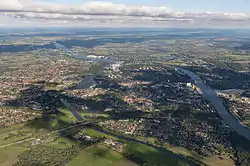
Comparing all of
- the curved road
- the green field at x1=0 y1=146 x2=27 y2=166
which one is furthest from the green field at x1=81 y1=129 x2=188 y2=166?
the curved road

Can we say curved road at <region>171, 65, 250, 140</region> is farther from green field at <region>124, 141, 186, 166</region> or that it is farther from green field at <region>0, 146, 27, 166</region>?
green field at <region>0, 146, 27, 166</region>

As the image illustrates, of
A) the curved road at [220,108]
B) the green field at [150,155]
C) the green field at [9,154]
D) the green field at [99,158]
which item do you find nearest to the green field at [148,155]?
the green field at [150,155]

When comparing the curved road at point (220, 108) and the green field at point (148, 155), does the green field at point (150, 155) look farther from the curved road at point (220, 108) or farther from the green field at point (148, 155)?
the curved road at point (220, 108)

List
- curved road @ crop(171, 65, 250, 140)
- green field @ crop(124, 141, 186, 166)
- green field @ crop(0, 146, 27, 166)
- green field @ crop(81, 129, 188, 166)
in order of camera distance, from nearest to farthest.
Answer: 1. green field @ crop(0, 146, 27, 166)
2. green field @ crop(124, 141, 186, 166)
3. green field @ crop(81, 129, 188, 166)
4. curved road @ crop(171, 65, 250, 140)

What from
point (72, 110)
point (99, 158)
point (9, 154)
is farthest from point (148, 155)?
point (72, 110)

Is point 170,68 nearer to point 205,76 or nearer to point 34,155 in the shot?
point 205,76
